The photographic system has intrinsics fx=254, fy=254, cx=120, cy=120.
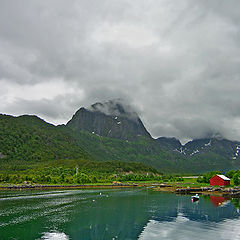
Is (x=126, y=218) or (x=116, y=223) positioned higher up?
(x=126, y=218)

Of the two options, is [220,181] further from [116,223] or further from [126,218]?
[116,223]

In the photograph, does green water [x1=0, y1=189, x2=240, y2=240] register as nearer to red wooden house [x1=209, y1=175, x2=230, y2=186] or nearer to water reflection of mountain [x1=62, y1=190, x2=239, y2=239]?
water reflection of mountain [x1=62, y1=190, x2=239, y2=239]

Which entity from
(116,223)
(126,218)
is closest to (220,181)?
(126,218)

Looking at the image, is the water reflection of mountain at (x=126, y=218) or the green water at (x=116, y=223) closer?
the green water at (x=116, y=223)

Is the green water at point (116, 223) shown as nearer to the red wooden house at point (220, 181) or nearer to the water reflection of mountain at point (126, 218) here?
the water reflection of mountain at point (126, 218)

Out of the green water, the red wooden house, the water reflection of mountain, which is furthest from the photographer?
the red wooden house

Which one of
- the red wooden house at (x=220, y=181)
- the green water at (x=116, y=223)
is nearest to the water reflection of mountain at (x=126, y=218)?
the green water at (x=116, y=223)

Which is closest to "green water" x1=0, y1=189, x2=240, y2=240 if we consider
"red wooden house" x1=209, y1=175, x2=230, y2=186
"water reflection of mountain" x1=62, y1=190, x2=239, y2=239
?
"water reflection of mountain" x1=62, y1=190, x2=239, y2=239

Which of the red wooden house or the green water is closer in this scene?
the green water

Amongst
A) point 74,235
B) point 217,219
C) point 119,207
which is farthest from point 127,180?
point 74,235

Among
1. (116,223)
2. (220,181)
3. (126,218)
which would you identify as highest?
(220,181)

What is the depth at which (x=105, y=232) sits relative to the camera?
43.9 m

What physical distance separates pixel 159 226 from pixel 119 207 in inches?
1021

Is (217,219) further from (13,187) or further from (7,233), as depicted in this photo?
(13,187)
